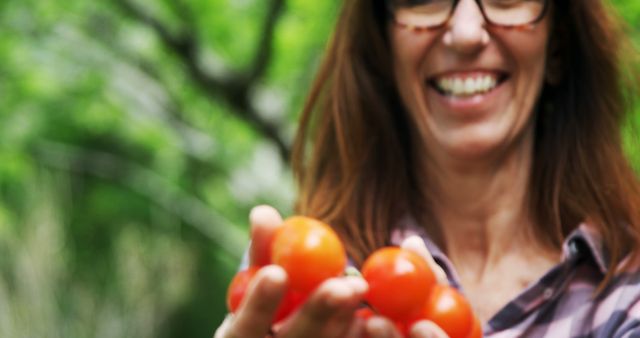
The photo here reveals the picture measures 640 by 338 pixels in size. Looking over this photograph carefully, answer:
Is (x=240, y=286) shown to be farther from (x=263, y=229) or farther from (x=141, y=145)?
(x=141, y=145)

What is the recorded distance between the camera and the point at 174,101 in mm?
7660

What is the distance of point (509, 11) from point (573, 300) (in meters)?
0.71

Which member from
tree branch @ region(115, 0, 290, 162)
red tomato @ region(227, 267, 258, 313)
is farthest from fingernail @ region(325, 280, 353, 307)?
tree branch @ region(115, 0, 290, 162)

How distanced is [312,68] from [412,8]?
15.4 ft

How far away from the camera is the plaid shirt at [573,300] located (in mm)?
2369

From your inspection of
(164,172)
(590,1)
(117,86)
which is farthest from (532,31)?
(164,172)

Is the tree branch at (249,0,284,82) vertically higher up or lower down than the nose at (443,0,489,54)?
higher up

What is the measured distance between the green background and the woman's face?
0.48 meters

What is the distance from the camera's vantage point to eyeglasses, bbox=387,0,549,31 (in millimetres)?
2451

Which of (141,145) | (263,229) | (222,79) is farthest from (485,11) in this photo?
(141,145)

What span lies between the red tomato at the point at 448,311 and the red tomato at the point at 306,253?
0.20m

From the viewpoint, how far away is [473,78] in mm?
2508

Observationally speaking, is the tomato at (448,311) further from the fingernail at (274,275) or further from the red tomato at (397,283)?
the fingernail at (274,275)

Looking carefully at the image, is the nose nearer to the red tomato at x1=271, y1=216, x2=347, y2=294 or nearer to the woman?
the woman
